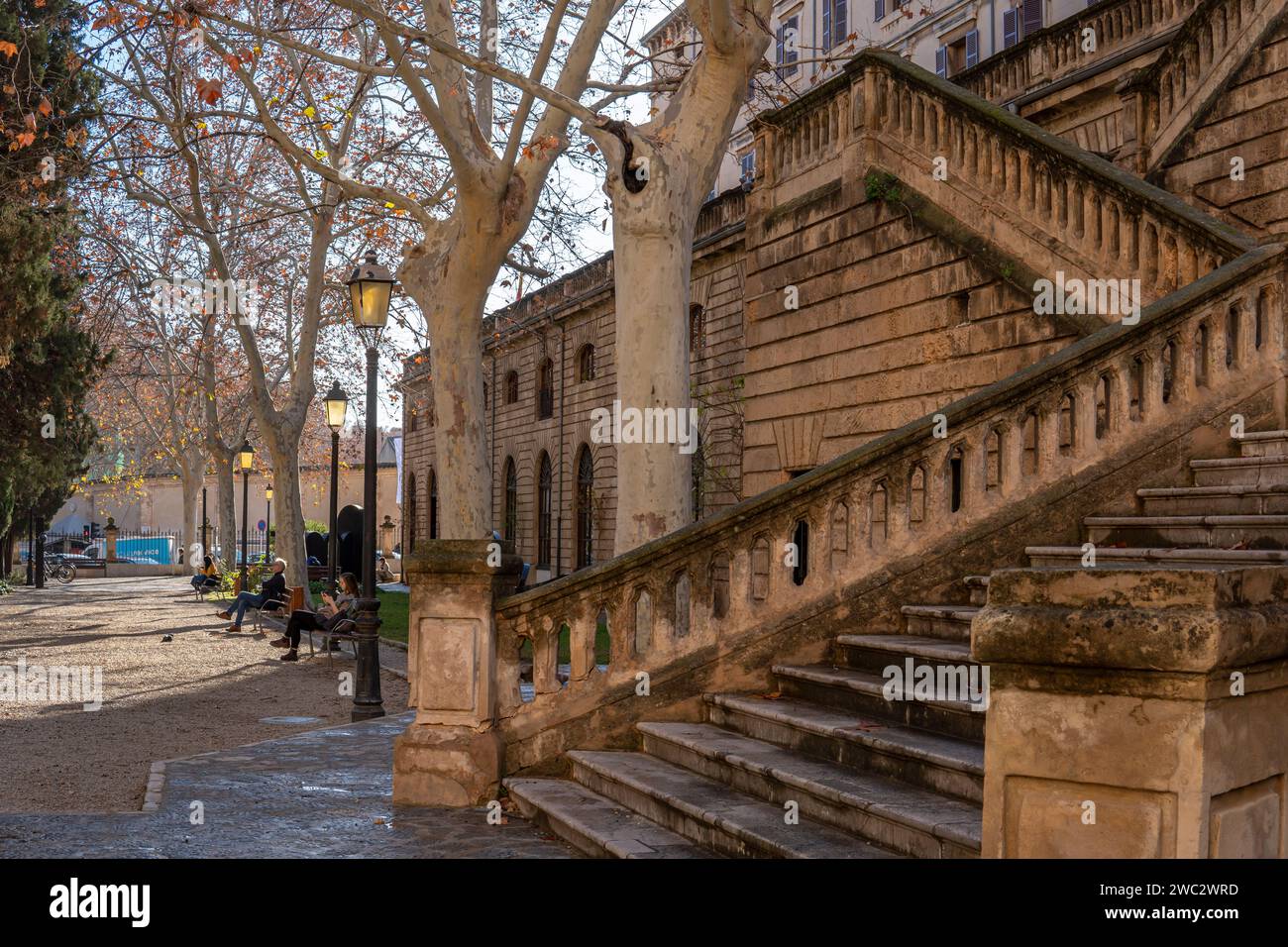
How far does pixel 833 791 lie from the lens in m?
5.60

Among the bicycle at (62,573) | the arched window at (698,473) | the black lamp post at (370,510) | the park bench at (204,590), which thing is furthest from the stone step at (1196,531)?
the bicycle at (62,573)

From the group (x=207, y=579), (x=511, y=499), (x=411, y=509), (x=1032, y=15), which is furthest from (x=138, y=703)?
(x=411, y=509)

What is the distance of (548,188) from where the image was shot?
666 inches

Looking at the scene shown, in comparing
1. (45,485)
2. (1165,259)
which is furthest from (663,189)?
(45,485)

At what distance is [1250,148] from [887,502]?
20.8 ft

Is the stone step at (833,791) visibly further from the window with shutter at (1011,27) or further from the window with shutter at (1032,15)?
the window with shutter at (1011,27)

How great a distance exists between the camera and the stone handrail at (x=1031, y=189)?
9156mm

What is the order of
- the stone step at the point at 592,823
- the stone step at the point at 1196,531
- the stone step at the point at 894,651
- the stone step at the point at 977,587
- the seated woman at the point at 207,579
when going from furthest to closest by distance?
the seated woman at the point at 207,579 → the stone step at the point at 977,587 → the stone step at the point at 1196,531 → the stone step at the point at 894,651 → the stone step at the point at 592,823

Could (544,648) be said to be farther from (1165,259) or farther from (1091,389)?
(1165,259)

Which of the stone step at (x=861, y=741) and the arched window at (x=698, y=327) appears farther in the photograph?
the arched window at (x=698, y=327)

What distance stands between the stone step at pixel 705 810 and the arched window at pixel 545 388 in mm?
28229

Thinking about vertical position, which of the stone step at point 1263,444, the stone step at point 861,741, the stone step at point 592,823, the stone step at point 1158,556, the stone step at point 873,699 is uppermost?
the stone step at point 1263,444

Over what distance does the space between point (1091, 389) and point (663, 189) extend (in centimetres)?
469

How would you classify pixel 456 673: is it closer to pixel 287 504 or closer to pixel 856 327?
pixel 856 327
